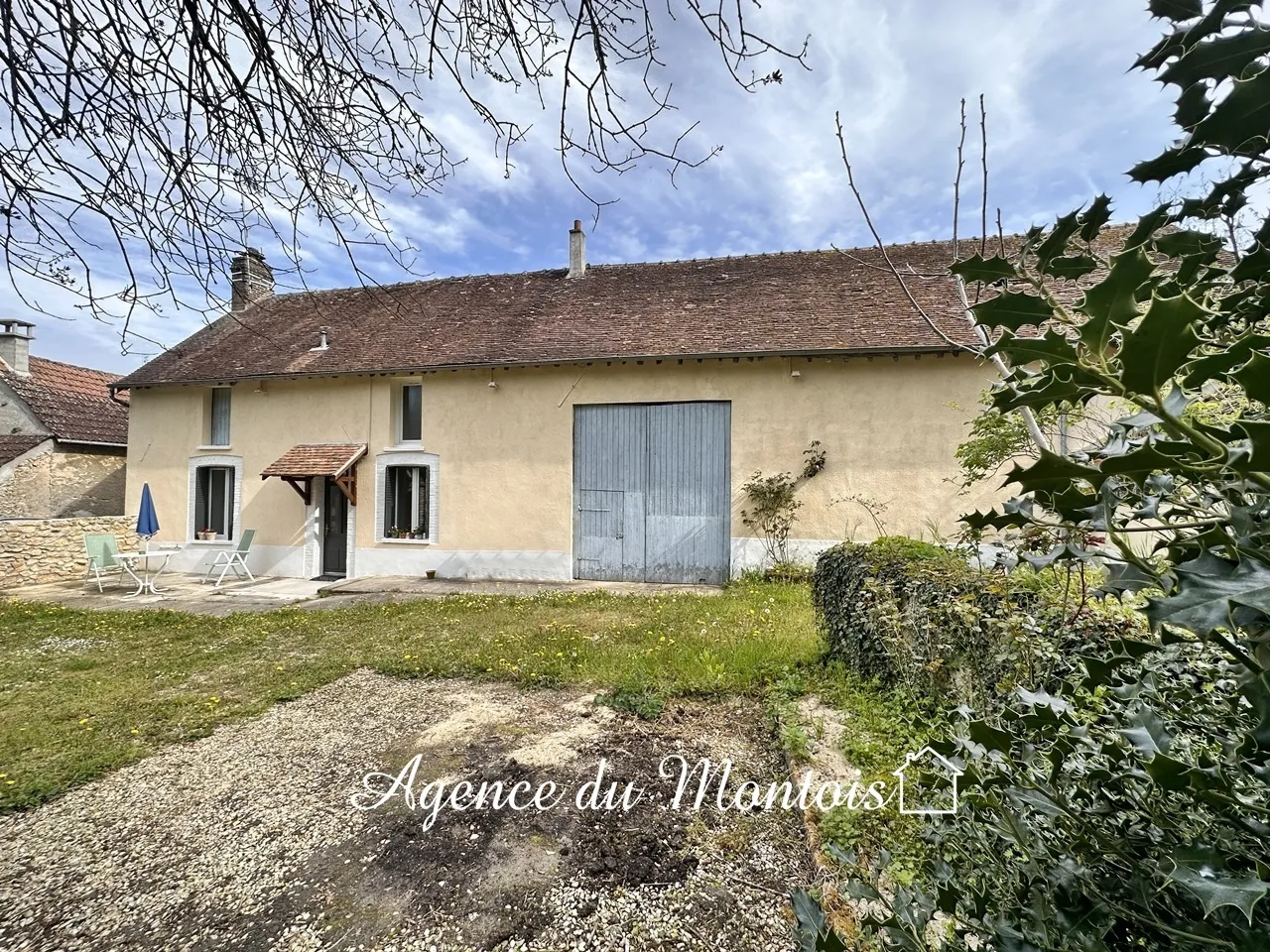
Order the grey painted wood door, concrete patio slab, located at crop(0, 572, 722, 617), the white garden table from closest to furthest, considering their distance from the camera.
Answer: concrete patio slab, located at crop(0, 572, 722, 617), the white garden table, the grey painted wood door

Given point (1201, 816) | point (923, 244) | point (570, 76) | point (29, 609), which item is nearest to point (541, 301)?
point (923, 244)

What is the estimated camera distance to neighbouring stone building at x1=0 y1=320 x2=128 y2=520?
1384 cm

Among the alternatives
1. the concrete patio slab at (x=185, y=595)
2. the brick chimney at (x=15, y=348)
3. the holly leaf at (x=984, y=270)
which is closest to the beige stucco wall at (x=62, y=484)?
the brick chimney at (x=15, y=348)

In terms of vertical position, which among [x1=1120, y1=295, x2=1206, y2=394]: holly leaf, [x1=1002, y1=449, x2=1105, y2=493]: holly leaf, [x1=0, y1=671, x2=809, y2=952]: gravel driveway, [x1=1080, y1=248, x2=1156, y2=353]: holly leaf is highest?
[x1=1080, y1=248, x2=1156, y2=353]: holly leaf

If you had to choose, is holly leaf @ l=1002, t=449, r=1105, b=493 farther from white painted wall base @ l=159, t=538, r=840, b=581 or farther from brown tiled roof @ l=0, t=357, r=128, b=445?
brown tiled roof @ l=0, t=357, r=128, b=445

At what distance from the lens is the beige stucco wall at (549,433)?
32.5 feet

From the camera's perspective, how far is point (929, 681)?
12.2 ft

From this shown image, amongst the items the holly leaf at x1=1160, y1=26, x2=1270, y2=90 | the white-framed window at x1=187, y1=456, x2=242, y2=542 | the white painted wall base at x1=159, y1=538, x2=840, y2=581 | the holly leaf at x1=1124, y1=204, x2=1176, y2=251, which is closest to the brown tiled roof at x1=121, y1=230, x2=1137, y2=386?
the white-framed window at x1=187, y1=456, x2=242, y2=542

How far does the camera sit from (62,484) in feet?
48.1

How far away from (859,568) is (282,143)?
455cm

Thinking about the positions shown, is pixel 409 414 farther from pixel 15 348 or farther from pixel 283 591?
pixel 15 348

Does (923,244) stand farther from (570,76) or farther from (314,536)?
(314,536)

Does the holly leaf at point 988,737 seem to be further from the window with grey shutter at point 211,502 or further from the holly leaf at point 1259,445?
the window with grey shutter at point 211,502

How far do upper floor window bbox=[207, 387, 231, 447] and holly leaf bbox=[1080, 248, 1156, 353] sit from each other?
616 inches
